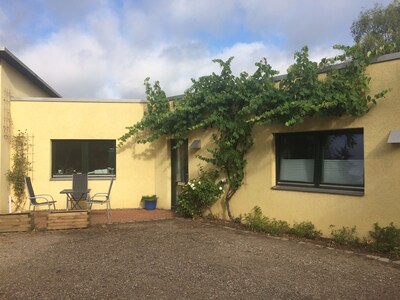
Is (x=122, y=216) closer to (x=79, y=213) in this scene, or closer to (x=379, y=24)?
(x=79, y=213)

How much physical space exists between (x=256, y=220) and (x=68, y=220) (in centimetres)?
419

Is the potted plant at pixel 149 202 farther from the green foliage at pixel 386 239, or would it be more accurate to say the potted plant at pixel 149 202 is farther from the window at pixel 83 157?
the green foliage at pixel 386 239

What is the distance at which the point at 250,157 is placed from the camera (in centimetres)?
926

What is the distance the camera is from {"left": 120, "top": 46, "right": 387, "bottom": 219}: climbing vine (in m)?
7.09

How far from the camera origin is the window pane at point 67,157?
11742 mm

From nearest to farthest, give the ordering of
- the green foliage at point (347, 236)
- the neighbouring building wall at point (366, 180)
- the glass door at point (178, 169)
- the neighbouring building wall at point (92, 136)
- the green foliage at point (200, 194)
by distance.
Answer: the neighbouring building wall at point (366, 180) < the green foliage at point (347, 236) < the green foliage at point (200, 194) < the glass door at point (178, 169) < the neighbouring building wall at point (92, 136)

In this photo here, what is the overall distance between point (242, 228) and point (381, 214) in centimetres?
301

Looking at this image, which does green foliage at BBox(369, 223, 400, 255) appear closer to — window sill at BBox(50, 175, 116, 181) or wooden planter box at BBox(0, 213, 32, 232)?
wooden planter box at BBox(0, 213, 32, 232)

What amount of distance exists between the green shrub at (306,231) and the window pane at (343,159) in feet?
3.17

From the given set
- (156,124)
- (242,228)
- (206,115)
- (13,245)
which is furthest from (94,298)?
(156,124)

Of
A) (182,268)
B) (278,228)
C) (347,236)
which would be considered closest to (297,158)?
(278,228)

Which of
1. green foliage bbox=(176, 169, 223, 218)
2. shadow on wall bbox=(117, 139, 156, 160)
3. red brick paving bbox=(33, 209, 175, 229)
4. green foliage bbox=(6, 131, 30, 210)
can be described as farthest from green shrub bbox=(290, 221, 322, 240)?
green foliage bbox=(6, 131, 30, 210)

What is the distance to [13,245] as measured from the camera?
23.8ft

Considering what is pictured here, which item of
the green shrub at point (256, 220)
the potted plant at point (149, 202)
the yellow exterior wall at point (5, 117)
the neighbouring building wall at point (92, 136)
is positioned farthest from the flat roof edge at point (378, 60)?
the yellow exterior wall at point (5, 117)
